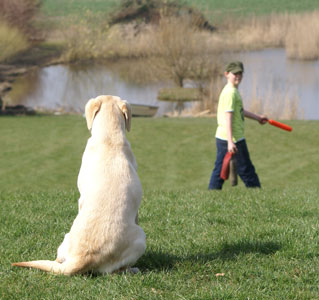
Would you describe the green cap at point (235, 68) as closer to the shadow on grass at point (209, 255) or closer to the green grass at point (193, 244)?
the green grass at point (193, 244)

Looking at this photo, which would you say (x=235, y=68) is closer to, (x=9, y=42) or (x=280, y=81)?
(x=280, y=81)

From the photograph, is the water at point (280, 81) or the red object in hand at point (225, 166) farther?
the water at point (280, 81)

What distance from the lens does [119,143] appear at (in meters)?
4.08

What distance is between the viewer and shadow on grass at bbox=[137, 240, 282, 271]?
4316 millimetres

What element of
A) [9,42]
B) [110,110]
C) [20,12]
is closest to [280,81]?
[9,42]

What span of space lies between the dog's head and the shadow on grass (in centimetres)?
113

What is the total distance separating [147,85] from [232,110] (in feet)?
66.4

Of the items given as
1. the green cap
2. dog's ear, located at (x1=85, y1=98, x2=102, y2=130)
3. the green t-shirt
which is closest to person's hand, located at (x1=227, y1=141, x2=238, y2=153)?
the green t-shirt

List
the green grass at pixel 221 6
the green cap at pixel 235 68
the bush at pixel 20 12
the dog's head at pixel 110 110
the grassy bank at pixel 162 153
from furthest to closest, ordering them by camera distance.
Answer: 1. the green grass at pixel 221 6
2. the bush at pixel 20 12
3. the grassy bank at pixel 162 153
4. the green cap at pixel 235 68
5. the dog's head at pixel 110 110

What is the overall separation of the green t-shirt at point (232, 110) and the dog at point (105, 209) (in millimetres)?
3734

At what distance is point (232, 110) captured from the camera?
7.65 m

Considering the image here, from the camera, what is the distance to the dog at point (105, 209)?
3820mm

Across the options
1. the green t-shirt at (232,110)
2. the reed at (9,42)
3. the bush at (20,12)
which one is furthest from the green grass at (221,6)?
the green t-shirt at (232,110)

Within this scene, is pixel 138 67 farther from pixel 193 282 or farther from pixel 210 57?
pixel 193 282
